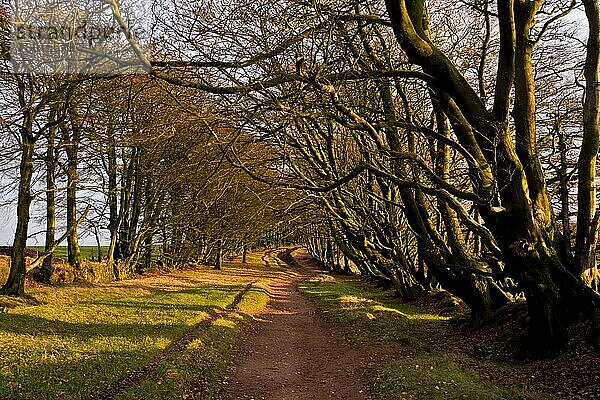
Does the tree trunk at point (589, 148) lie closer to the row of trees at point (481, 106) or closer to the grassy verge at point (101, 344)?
the row of trees at point (481, 106)

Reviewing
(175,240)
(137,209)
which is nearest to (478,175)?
(137,209)

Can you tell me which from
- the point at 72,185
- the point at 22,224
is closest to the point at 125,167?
the point at 72,185

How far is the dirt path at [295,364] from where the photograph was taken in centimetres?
959

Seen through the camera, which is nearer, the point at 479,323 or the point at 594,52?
the point at 594,52

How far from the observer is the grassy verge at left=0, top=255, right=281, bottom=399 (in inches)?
329

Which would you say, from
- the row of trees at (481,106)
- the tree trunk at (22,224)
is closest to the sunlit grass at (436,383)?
the row of trees at (481,106)

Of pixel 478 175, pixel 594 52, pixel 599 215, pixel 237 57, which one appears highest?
pixel 237 57

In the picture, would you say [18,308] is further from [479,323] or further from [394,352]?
[479,323]

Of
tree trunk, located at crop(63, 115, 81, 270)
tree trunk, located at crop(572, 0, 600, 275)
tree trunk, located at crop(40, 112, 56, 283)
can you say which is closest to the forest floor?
tree trunk, located at crop(572, 0, 600, 275)

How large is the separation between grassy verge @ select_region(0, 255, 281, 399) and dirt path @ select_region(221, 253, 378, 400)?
51 centimetres

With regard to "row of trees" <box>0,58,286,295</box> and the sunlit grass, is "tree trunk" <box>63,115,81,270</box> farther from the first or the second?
the sunlit grass

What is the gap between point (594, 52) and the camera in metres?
10.1

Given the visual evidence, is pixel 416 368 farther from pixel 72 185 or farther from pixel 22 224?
pixel 72 185

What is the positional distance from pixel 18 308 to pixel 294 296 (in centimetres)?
1558
